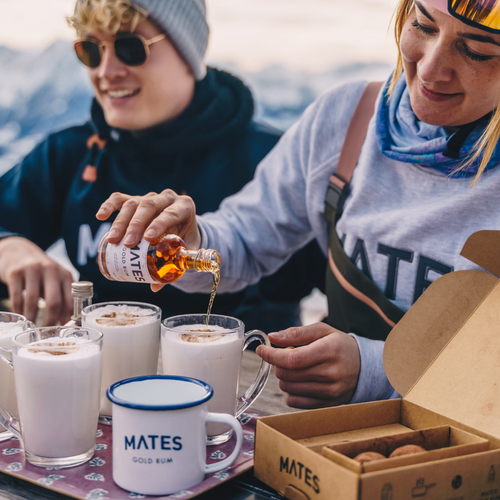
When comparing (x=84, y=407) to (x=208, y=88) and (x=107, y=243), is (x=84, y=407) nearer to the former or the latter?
(x=107, y=243)

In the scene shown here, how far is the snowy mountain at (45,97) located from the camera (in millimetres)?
2387

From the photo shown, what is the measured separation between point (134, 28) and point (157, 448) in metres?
2.01

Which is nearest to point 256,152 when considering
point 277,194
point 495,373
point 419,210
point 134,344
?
point 277,194

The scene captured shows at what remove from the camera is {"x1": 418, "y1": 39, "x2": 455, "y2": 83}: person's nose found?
1.07 m

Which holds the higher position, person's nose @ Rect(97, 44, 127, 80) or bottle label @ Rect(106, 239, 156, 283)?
person's nose @ Rect(97, 44, 127, 80)

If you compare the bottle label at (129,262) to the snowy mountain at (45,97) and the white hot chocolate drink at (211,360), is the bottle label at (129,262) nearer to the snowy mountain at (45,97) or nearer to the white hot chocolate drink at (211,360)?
the white hot chocolate drink at (211,360)

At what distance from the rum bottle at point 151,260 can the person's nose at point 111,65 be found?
1.42m

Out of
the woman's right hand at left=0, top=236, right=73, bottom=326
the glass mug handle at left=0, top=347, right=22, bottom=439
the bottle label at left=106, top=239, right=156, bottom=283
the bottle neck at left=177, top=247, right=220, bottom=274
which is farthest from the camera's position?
the woman's right hand at left=0, top=236, right=73, bottom=326

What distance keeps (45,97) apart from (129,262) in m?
2.08

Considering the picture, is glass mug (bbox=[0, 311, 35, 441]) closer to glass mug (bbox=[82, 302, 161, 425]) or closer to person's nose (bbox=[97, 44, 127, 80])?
glass mug (bbox=[82, 302, 161, 425])

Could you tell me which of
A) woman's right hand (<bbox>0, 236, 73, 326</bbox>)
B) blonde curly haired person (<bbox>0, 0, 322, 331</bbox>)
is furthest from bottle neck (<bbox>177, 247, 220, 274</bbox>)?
blonde curly haired person (<bbox>0, 0, 322, 331</bbox>)

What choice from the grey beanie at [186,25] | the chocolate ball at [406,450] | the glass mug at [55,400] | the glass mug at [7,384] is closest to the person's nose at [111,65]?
the grey beanie at [186,25]

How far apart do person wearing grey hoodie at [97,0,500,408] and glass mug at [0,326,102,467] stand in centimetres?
26

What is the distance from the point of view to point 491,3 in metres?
0.93
